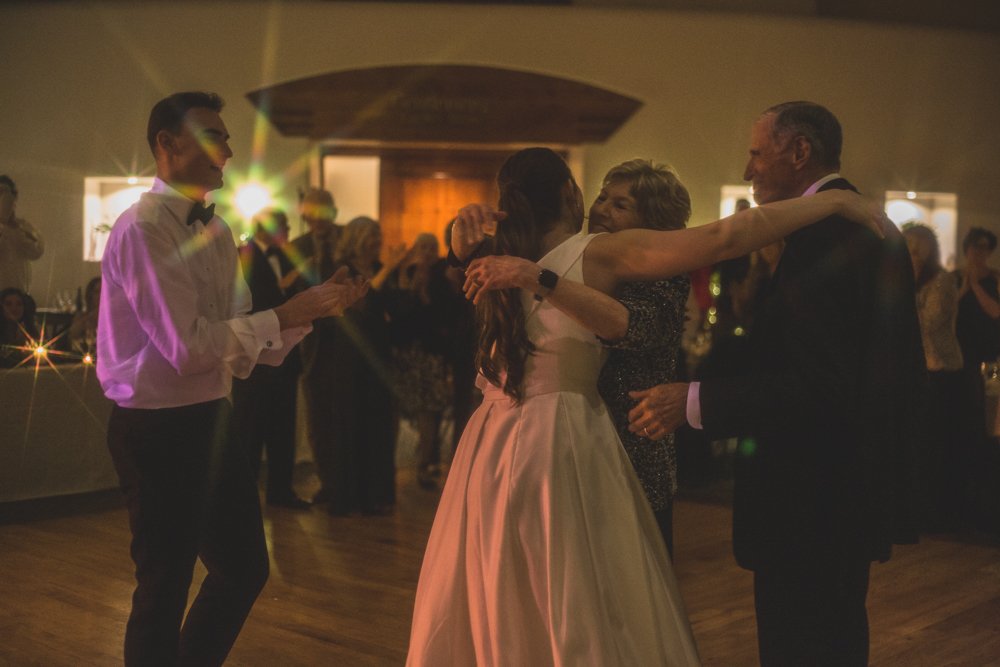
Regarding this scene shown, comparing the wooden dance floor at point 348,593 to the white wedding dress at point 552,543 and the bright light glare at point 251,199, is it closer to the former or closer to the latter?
the white wedding dress at point 552,543

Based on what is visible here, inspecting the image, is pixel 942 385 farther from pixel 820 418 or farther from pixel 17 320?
pixel 17 320

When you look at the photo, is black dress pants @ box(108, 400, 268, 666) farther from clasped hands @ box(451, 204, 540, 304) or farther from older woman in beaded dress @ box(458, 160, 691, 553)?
older woman in beaded dress @ box(458, 160, 691, 553)

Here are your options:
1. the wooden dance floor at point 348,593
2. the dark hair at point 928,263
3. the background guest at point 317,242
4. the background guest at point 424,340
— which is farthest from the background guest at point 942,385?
the background guest at point 317,242

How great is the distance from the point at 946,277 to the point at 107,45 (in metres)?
7.49

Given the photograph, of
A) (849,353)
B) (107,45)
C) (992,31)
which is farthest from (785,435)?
(992,31)

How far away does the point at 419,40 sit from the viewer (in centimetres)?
962

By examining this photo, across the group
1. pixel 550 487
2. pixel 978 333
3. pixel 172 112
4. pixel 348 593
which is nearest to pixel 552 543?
pixel 550 487

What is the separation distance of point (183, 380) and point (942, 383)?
4.53 m

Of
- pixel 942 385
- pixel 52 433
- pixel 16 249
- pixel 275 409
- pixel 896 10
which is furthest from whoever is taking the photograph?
pixel 896 10

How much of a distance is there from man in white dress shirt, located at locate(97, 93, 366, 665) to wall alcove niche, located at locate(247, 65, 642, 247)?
7.43m

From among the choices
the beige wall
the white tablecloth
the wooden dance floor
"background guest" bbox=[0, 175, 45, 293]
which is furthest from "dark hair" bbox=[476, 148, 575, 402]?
the beige wall

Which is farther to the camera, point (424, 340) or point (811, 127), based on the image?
point (424, 340)

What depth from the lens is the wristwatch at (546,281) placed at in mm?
2039

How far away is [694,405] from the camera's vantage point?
6.81ft
